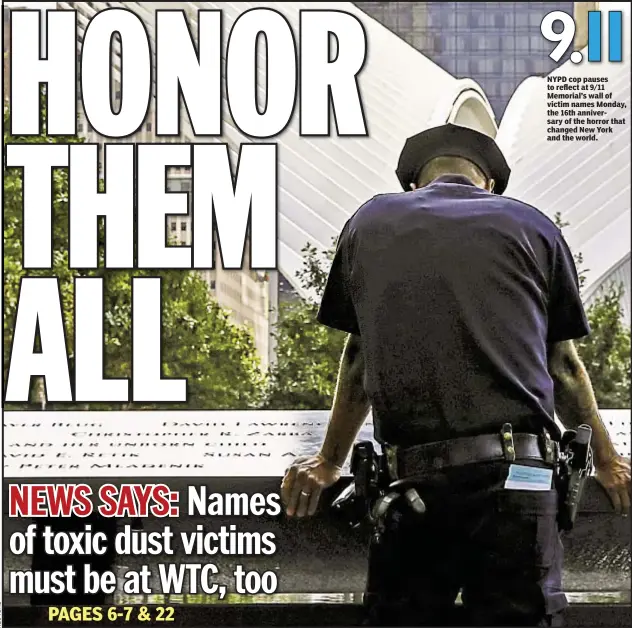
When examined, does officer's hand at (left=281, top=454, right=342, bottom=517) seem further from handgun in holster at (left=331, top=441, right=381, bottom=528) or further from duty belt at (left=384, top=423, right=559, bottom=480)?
duty belt at (left=384, top=423, right=559, bottom=480)

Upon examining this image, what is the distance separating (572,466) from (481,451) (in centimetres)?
37

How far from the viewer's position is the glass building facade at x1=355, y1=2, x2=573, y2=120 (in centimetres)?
376

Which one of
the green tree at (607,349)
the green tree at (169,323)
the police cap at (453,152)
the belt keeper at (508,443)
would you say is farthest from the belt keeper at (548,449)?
the green tree at (169,323)

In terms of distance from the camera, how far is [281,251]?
3770 mm

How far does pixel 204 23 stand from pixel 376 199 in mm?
974

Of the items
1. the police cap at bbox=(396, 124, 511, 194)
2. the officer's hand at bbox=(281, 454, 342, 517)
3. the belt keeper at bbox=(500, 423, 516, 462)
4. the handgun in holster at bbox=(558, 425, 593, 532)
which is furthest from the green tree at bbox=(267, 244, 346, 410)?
the handgun in holster at bbox=(558, 425, 593, 532)

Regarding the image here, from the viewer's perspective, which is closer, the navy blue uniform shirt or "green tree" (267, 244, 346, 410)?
the navy blue uniform shirt

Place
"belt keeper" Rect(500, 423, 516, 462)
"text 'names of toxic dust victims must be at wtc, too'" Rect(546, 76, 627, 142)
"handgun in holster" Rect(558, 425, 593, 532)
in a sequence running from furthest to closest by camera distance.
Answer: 1. "text 'names of toxic dust victims must be at wtc, too'" Rect(546, 76, 627, 142)
2. "handgun in holster" Rect(558, 425, 593, 532)
3. "belt keeper" Rect(500, 423, 516, 462)

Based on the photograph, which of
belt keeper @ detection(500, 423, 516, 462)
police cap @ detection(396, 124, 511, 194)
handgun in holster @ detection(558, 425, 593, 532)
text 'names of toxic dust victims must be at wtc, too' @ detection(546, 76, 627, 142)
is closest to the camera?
belt keeper @ detection(500, 423, 516, 462)

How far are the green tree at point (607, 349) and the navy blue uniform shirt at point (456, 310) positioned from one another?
0.98 feet

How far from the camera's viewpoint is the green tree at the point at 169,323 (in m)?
3.75

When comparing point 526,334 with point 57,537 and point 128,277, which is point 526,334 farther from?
point 57,537

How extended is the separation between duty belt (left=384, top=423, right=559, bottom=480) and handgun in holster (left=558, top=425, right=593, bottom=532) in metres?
0.07

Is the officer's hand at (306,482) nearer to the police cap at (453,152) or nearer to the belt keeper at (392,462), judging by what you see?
the belt keeper at (392,462)
